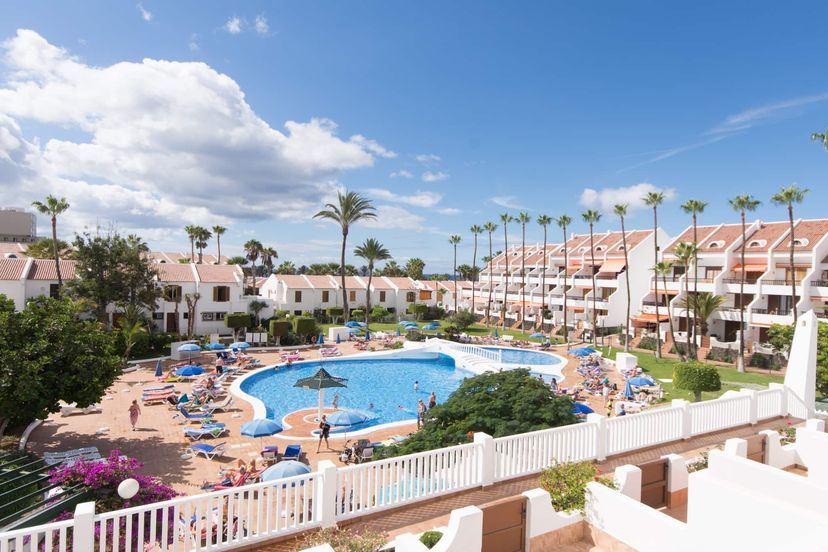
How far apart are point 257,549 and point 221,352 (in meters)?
29.6

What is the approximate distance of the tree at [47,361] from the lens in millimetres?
12914

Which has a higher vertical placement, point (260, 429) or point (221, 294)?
point (221, 294)

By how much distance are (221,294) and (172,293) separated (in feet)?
15.3

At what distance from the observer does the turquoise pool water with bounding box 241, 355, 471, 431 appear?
25.0 m

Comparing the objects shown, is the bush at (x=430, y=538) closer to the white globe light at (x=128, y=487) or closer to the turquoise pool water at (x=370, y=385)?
the white globe light at (x=128, y=487)

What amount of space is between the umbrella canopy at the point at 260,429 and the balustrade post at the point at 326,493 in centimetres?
1001

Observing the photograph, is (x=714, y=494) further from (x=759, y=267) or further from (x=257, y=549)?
(x=759, y=267)

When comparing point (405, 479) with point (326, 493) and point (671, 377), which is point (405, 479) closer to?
point (326, 493)

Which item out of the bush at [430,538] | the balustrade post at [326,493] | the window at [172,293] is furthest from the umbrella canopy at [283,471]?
the window at [172,293]

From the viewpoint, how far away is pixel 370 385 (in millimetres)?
30250

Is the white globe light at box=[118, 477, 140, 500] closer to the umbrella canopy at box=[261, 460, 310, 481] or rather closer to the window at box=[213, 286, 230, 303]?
the umbrella canopy at box=[261, 460, 310, 481]

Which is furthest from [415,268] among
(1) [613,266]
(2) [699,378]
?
(2) [699,378]

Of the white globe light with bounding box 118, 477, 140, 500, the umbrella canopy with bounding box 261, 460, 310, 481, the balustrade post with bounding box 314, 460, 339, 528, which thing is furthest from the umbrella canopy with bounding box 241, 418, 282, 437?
the balustrade post with bounding box 314, 460, 339, 528

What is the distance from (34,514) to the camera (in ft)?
24.4
